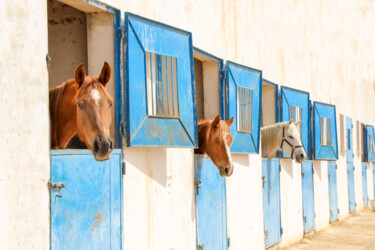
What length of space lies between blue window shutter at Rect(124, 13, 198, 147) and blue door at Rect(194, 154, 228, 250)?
0.63 meters

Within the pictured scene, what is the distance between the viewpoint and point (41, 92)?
3.09m

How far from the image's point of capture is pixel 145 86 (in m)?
4.16

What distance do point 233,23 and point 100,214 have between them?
135 inches

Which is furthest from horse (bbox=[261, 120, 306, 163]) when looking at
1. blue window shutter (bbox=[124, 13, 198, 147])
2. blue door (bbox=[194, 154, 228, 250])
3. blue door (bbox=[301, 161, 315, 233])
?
blue window shutter (bbox=[124, 13, 198, 147])

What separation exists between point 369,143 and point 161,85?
12.2 metres

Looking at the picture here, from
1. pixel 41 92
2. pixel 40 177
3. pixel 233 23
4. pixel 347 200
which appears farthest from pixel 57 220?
pixel 347 200

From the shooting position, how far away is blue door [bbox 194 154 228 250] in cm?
514

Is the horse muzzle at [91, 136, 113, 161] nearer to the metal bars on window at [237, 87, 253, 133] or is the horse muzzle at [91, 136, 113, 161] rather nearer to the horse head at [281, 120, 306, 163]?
the metal bars on window at [237, 87, 253, 133]

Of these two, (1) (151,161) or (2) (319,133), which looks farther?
(2) (319,133)

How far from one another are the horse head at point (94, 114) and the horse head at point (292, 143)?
14.4 feet

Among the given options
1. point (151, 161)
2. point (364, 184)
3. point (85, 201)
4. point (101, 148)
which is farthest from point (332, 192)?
point (101, 148)

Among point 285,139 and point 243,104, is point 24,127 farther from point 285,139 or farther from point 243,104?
point 285,139

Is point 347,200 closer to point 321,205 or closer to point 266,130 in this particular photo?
point 321,205

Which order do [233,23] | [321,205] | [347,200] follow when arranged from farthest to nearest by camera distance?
[347,200]
[321,205]
[233,23]
